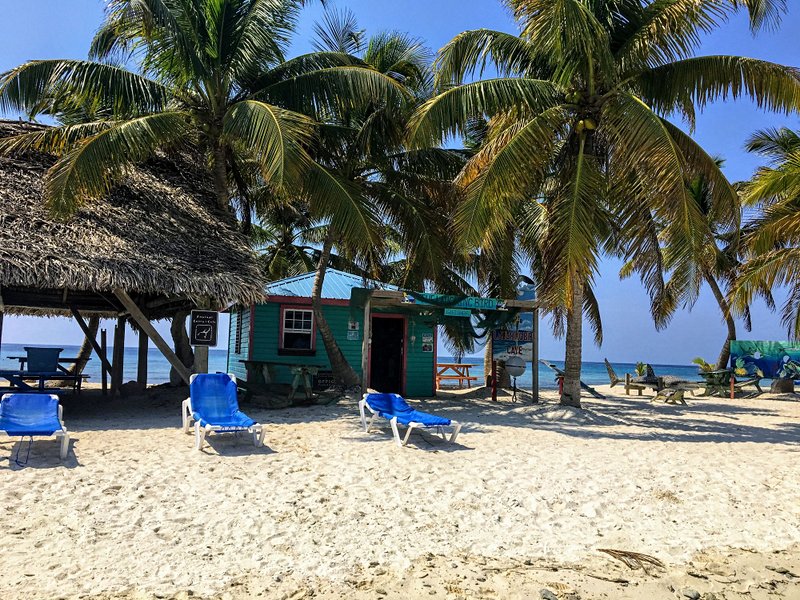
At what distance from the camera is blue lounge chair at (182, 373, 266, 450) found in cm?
727

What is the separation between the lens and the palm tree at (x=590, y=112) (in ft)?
31.3

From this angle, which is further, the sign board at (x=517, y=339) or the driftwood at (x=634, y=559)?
the sign board at (x=517, y=339)

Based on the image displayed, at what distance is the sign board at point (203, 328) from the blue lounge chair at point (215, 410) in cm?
183

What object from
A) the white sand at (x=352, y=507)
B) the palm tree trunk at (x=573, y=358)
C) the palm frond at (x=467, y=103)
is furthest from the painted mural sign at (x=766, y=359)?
the palm frond at (x=467, y=103)

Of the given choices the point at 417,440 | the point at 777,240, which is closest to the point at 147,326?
the point at 417,440

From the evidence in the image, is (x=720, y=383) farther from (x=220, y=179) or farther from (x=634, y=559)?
(x=634, y=559)

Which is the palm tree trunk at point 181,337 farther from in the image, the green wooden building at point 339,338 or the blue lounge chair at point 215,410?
the blue lounge chair at point 215,410

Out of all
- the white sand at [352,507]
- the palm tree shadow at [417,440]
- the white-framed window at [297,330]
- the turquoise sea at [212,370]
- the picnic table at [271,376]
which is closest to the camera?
the white sand at [352,507]

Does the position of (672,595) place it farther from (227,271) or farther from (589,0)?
(589,0)

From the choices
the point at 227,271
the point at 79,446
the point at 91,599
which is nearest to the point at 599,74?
the point at 227,271

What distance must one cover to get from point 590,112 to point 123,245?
816 cm

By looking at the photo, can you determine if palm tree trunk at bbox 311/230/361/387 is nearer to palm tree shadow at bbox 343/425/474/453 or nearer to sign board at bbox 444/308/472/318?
sign board at bbox 444/308/472/318

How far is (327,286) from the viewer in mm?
14930

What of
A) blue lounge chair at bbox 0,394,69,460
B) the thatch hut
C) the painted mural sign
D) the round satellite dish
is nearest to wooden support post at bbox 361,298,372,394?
the thatch hut
